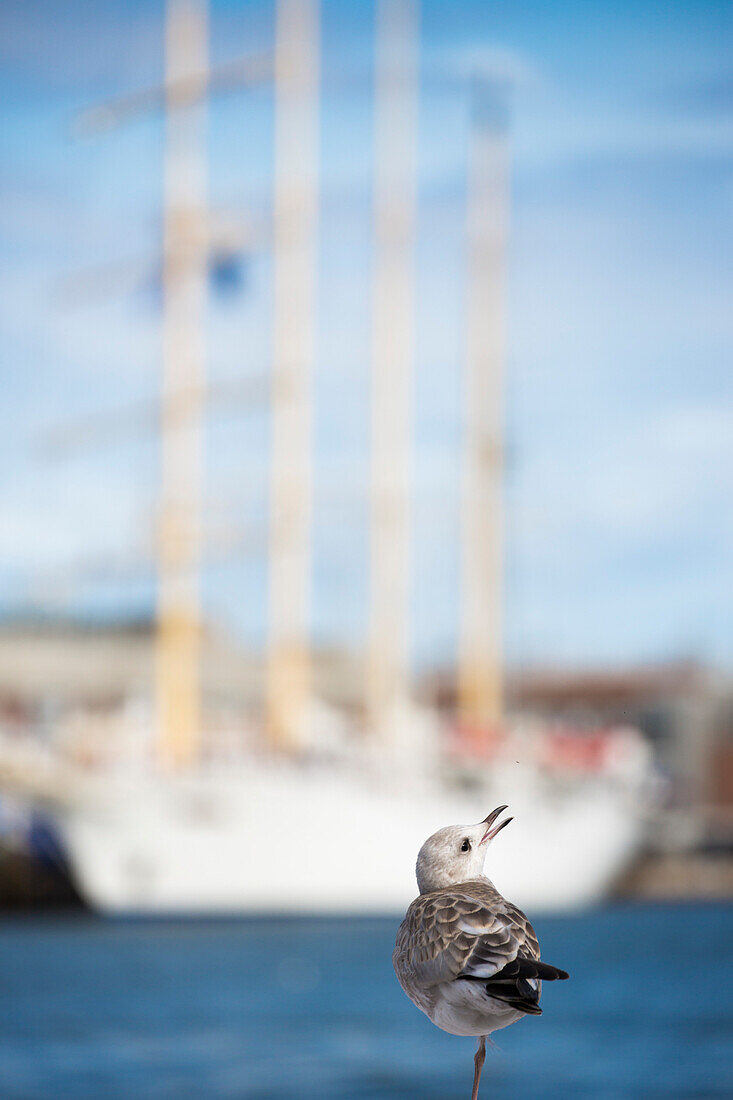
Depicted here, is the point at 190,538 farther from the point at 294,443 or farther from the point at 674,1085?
the point at 674,1085

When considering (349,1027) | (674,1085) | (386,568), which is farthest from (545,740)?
(674,1085)

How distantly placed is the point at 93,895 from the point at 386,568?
12085 mm

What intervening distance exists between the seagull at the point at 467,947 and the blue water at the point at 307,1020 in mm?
20329

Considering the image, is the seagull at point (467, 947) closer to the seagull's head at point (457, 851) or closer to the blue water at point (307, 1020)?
the seagull's head at point (457, 851)

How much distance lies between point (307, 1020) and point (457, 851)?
3165 centimetres

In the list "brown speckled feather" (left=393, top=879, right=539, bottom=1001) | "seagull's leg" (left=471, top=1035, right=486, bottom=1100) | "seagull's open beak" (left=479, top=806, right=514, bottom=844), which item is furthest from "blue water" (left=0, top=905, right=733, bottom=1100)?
"seagull's open beak" (left=479, top=806, right=514, bottom=844)

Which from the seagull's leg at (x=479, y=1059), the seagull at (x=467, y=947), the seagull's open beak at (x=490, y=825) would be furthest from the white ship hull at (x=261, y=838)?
the seagull's open beak at (x=490, y=825)

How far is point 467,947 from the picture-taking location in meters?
2.74

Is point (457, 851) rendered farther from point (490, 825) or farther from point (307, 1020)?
point (307, 1020)

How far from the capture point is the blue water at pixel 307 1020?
24.7 meters

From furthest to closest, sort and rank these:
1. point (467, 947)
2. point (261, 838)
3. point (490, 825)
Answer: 1. point (261, 838)
2. point (490, 825)
3. point (467, 947)

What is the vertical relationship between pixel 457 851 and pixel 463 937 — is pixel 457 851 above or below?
above

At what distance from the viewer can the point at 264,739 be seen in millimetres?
46156

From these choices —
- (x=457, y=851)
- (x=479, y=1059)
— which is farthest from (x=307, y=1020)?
(x=457, y=851)
